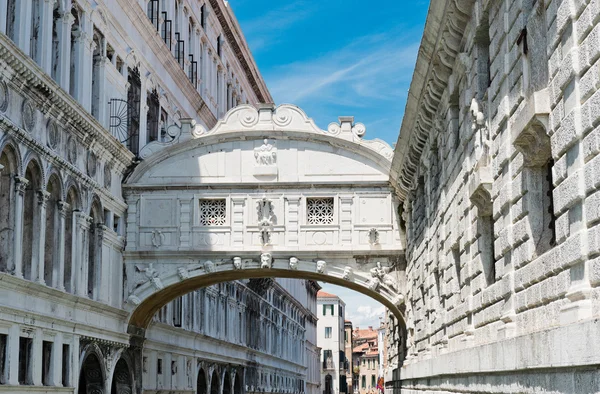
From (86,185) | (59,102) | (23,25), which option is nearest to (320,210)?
(86,185)

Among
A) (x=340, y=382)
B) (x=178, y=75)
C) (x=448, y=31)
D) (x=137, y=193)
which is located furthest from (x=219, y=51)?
(x=340, y=382)

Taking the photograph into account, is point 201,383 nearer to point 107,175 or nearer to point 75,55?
point 107,175

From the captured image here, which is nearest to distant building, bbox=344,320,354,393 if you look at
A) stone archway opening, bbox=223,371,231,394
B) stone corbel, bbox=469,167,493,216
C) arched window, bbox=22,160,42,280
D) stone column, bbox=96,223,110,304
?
stone archway opening, bbox=223,371,231,394

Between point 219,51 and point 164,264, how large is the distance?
23.0 m

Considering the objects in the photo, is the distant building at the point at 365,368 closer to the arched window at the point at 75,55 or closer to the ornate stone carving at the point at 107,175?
the ornate stone carving at the point at 107,175

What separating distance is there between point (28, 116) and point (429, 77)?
7.79 meters

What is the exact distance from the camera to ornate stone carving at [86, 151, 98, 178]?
2542 centimetres

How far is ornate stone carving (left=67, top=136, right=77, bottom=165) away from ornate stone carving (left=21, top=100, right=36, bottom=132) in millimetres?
2444

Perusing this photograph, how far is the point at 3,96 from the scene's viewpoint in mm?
19625

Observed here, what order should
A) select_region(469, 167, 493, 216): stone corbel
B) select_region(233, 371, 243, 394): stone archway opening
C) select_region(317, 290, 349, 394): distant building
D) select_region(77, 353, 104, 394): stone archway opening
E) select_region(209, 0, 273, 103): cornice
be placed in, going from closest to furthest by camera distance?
select_region(469, 167, 493, 216): stone corbel → select_region(77, 353, 104, 394): stone archway opening → select_region(209, 0, 273, 103): cornice → select_region(233, 371, 243, 394): stone archway opening → select_region(317, 290, 349, 394): distant building

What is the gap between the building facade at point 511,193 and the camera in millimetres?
9516

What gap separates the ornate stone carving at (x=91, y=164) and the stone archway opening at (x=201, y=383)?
53.4ft

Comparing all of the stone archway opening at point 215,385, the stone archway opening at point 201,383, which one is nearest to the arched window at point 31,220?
the stone archway opening at point 201,383

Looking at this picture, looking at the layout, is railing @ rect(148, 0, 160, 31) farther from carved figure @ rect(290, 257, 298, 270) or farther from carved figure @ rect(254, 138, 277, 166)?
carved figure @ rect(290, 257, 298, 270)
